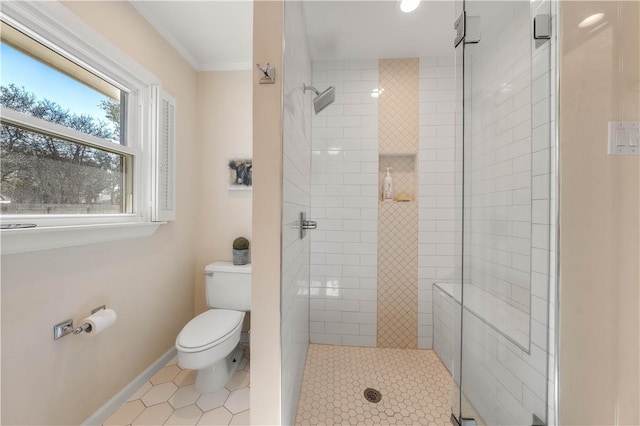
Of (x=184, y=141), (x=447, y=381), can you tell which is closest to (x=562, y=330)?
(x=447, y=381)

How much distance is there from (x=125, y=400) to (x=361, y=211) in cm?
200

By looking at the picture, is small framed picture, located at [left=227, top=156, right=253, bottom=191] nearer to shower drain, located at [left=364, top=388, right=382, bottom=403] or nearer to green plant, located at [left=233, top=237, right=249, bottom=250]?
green plant, located at [left=233, top=237, right=249, bottom=250]

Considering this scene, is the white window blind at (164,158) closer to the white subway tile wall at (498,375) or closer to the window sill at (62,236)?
the window sill at (62,236)

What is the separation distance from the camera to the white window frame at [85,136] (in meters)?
0.93

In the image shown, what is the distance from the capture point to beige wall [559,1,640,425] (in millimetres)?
821

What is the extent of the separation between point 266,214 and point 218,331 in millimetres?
1032

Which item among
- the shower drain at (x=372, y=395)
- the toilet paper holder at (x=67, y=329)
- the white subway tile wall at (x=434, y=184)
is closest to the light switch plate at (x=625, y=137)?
the white subway tile wall at (x=434, y=184)

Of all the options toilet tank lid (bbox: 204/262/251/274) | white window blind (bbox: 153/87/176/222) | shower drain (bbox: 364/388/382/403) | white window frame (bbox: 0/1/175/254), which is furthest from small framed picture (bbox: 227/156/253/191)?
shower drain (bbox: 364/388/382/403)

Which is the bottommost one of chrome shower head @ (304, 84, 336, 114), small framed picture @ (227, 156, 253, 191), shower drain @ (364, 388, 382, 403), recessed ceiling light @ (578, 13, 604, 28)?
shower drain @ (364, 388, 382, 403)

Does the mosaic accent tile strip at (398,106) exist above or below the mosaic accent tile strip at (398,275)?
above

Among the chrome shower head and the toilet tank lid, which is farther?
the toilet tank lid

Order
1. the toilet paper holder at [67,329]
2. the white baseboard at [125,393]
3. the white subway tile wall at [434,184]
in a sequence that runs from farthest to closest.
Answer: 1. the white subway tile wall at [434,184]
2. the white baseboard at [125,393]
3. the toilet paper holder at [67,329]

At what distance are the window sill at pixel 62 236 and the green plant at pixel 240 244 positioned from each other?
0.62 meters

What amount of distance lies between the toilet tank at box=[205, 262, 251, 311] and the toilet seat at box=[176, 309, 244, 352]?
0.08 meters
